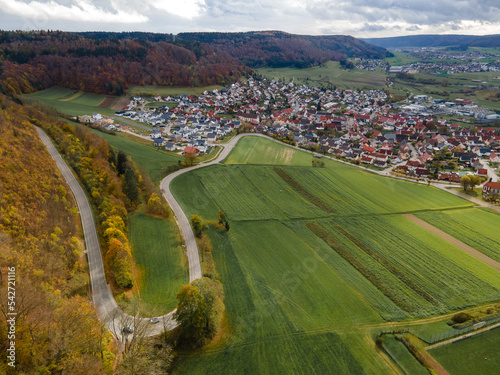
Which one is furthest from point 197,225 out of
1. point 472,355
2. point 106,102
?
point 106,102

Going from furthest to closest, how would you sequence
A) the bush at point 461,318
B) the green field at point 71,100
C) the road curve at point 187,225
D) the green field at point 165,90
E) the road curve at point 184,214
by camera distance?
the green field at point 165,90 → the green field at point 71,100 → the road curve at point 184,214 → the road curve at point 187,225 → the bush at point 461,318

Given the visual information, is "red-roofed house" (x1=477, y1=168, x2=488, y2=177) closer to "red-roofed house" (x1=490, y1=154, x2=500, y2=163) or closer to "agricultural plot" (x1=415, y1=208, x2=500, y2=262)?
"red-roofed house" (x1=490, y1=154, x2=500, y2=163)

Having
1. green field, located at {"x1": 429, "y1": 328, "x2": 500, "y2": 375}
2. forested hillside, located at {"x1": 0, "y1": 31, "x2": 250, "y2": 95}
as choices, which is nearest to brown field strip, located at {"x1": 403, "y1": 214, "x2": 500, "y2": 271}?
green field, located at {"x1": 429, "y1": 328, "x2": 500, "y2": 375}

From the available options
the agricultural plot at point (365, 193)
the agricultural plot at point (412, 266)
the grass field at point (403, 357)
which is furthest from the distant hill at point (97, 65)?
the grass field at point (403, 357)

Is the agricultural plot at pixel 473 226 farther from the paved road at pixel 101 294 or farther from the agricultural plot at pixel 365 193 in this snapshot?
the paved road at pixel 101 294

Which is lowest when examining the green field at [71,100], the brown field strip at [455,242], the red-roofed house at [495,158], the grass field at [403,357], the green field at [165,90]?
the grass field at [403,357]

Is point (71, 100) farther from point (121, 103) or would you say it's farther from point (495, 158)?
point (495, 158)

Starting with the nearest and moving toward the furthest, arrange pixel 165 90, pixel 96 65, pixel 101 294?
pixel 101 294 → pixel 96 65 → pixel 165 90
